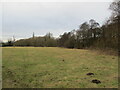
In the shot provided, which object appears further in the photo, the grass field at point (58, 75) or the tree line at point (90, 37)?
the tree line at point (90, 37)

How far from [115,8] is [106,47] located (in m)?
6.25

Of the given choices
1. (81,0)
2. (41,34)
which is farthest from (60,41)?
(81,0)

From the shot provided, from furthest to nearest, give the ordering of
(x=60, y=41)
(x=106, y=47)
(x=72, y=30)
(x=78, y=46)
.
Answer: (x=60, y=41) < (x=72, y=30) < (x=78, y=46) < (x=106, y=47)

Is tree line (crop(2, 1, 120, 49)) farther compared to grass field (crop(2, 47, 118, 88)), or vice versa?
tree line (crop(2, 1, 120, 49))

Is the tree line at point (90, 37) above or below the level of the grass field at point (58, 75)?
above

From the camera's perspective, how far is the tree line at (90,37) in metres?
15.6

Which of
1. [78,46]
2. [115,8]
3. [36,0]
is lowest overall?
[78,46]

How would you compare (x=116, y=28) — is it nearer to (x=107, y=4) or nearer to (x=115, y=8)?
(x=115, y=8)

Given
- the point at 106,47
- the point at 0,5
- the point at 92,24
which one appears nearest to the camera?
the point at 0,5

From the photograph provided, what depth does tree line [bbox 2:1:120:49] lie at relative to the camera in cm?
1561

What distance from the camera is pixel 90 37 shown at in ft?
126

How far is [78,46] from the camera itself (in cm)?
4144

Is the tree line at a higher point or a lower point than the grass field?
higher

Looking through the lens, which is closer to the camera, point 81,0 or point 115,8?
point 81,0
